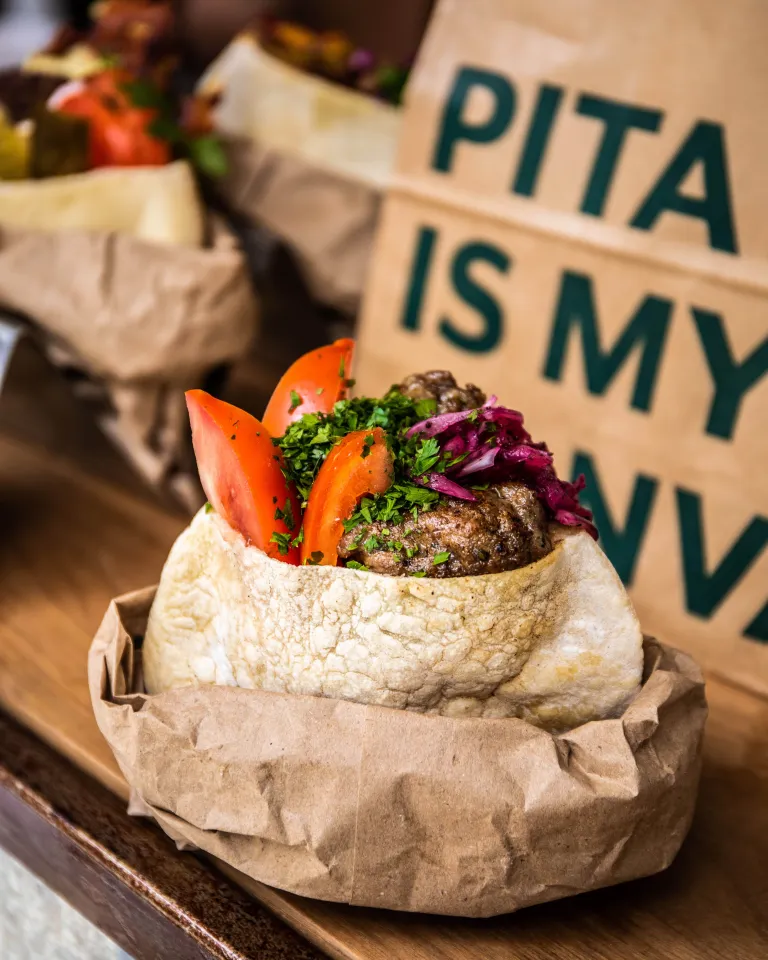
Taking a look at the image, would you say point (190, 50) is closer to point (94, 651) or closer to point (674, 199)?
point (674, 199)

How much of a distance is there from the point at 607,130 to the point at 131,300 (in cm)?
70

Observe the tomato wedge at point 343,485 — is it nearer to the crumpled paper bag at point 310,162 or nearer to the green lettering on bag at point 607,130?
the green lettering on bag at point 607,130

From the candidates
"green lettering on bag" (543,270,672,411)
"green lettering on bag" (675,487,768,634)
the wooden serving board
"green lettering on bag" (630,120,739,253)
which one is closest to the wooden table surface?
the wooden serving board

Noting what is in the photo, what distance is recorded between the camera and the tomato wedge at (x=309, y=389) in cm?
104

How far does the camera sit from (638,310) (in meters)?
1.46

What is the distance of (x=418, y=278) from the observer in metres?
1.68

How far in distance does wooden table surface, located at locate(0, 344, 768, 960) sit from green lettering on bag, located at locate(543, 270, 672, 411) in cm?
42

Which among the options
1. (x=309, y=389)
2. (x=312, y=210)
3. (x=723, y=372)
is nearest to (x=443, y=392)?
(x=309, y=389)

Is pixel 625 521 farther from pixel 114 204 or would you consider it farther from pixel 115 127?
pixel 115 127

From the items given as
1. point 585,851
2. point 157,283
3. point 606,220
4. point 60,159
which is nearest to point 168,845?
point 585,851

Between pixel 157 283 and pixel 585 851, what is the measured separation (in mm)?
1004

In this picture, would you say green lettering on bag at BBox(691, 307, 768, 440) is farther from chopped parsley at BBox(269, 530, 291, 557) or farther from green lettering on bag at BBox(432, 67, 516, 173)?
chopped parsley at BBox(269, 530, 291, 557)

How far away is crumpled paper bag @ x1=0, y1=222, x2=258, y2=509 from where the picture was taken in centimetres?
154

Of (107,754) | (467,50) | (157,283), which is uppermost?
(467,50)
